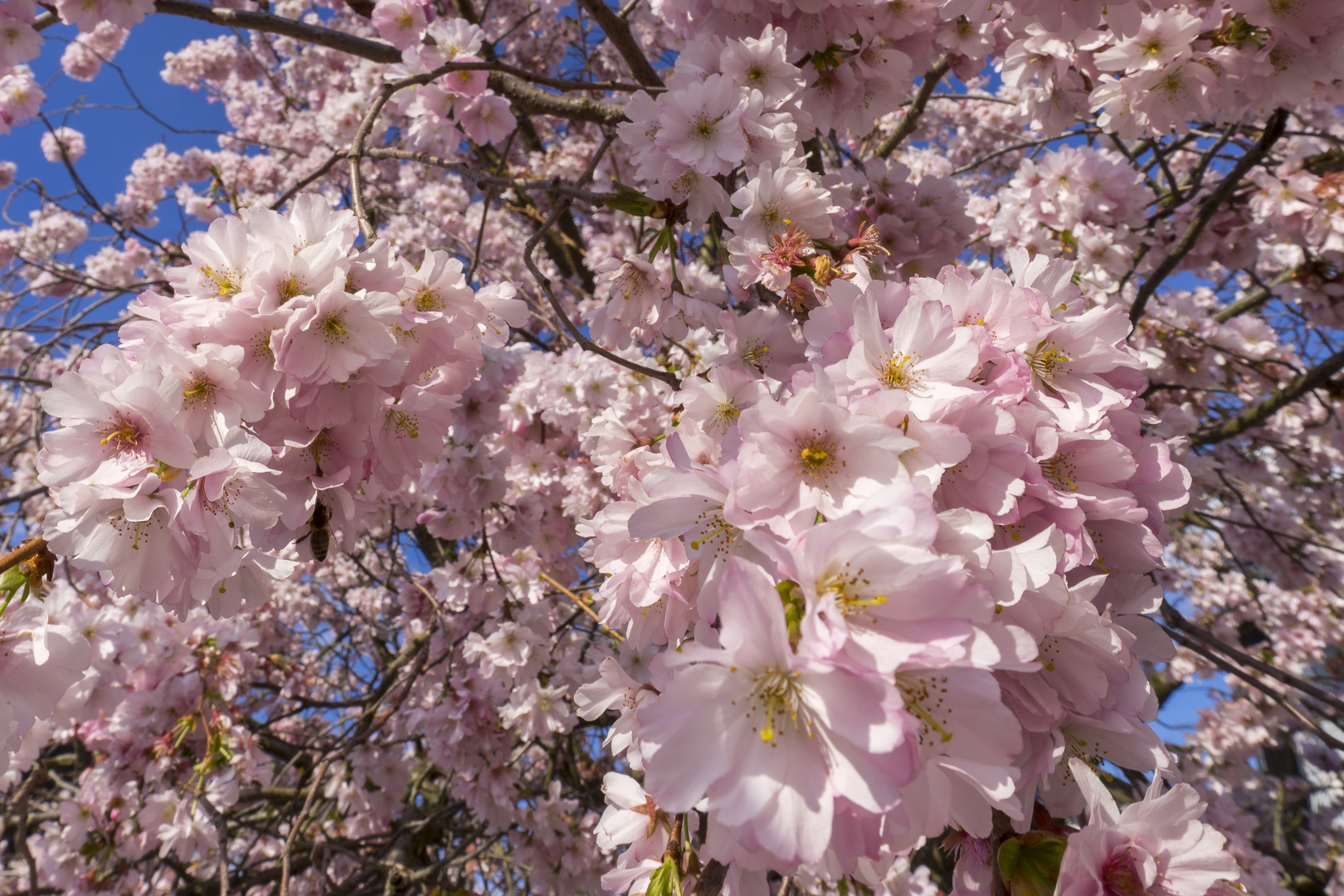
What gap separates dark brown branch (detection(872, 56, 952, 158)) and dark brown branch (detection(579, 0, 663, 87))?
3.57ft

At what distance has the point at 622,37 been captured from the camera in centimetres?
263

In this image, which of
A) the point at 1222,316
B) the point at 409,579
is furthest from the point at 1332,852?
the point at 409,579

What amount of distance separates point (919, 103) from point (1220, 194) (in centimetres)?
132

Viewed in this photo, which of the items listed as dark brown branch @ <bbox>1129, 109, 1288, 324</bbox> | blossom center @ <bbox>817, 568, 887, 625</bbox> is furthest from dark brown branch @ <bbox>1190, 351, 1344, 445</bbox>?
blossom center @ <bbox>817, 568, 887, 625</bbox>

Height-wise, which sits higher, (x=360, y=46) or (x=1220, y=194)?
(x=360, y=46)

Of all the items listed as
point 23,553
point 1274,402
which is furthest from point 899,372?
point 1274,402

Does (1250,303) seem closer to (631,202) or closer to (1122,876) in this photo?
(631,202)

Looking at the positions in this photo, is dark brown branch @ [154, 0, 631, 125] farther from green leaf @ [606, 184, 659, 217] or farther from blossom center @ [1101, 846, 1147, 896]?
blossom center @ [1101, 846, 1147, 896]

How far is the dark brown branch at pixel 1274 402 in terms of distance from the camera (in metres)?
2.97

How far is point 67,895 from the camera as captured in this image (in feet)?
10.2

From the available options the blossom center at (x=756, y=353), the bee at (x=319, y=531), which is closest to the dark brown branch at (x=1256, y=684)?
the blossom center at (x=756, y=353)

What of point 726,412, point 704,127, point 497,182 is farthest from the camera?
point 704,127

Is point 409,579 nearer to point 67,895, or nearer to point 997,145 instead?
point 67,895

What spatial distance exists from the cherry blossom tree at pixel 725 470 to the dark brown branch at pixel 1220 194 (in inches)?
0.9
